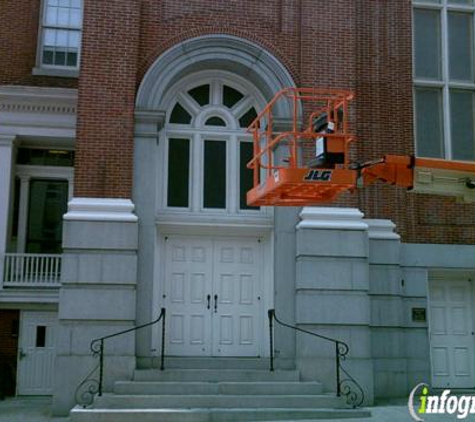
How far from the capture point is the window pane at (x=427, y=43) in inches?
651

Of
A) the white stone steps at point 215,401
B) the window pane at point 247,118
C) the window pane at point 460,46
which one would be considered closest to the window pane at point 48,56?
the window pane at point 247,118

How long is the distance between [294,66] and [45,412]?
26.1ft

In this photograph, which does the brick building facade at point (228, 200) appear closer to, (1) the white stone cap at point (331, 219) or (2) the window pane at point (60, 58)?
(1) the white stone cap at point (331, 219)

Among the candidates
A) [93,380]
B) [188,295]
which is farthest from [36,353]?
[188,295]

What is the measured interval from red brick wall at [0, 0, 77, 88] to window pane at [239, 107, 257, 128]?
4.70 metres

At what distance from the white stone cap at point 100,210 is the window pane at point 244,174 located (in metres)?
2.26

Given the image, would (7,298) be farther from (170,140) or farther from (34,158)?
Answer: (170,140)

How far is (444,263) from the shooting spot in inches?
605

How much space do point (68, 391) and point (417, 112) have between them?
30.9 ft

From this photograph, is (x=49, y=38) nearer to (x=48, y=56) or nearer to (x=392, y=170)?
(x=48, y=56)

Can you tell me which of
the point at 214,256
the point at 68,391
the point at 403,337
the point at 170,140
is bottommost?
the point at 68,391

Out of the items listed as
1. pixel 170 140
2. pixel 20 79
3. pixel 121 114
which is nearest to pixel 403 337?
pixel 170 140

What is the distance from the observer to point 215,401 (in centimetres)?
1208

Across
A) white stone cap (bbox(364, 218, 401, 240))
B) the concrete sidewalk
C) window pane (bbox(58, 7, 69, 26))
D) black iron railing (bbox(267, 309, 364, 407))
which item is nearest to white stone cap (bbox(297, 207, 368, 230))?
white stone cap (bbox(364, 218, 401, 240))
